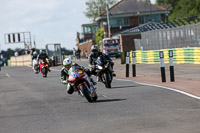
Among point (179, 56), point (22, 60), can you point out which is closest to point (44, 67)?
point (179, 56)

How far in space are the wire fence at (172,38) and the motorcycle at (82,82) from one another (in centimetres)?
2002

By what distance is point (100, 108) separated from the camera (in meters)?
11.1

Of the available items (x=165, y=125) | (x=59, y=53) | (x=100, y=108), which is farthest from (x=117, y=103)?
(x=59, y=53)

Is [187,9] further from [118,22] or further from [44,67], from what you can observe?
[44,67]

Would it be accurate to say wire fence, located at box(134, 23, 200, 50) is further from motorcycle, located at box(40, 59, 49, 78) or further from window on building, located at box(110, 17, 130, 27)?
window on building, located at box(110, 17, 130, 27)

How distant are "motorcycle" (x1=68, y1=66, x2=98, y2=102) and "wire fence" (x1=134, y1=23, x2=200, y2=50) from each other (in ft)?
65.7

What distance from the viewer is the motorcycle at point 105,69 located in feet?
55.0

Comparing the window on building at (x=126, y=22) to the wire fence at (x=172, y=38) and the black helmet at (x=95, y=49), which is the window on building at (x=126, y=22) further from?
the black helmet at (x=95, y=49)

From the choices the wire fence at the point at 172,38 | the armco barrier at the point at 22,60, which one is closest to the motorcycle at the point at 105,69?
the wire fence at the point at 172,38

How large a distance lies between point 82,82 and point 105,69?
4288 millimetres

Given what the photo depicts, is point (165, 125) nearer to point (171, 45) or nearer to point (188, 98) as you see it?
point (188, 98)

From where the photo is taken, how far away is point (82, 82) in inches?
493

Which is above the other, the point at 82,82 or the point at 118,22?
the point at 118,22

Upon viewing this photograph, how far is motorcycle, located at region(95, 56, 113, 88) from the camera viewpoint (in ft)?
55.0
